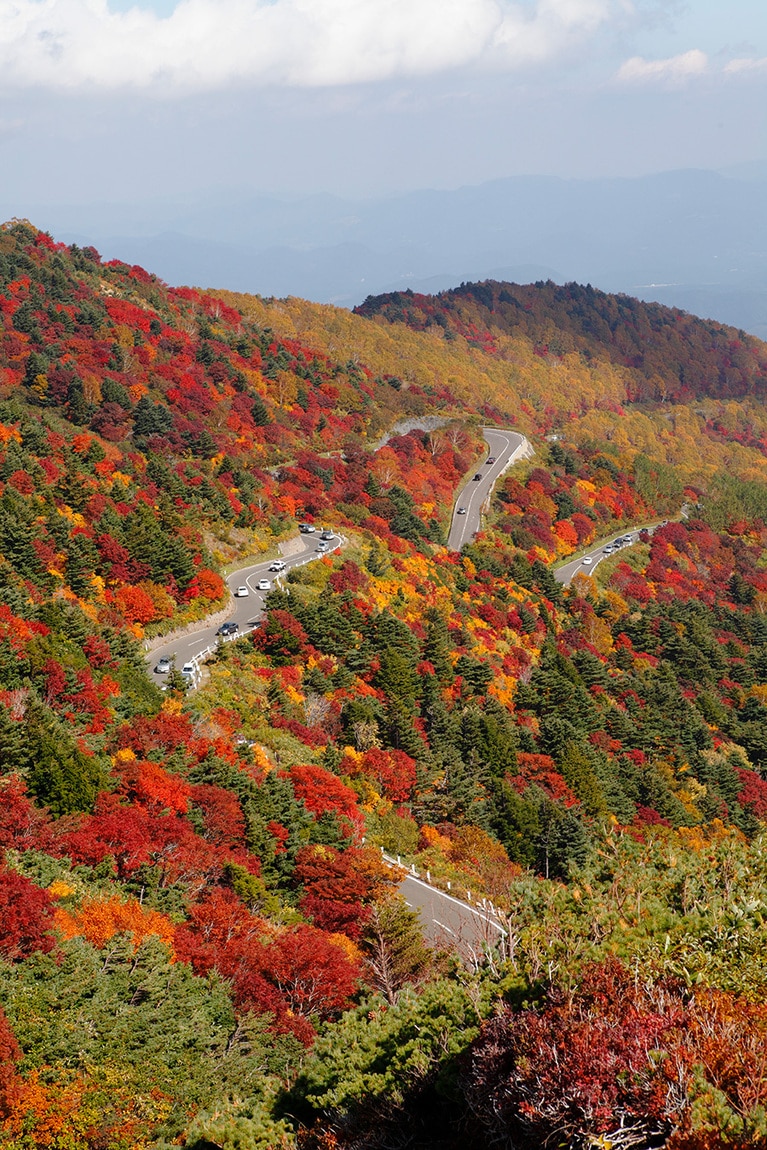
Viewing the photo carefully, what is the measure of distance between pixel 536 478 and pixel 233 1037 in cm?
7794

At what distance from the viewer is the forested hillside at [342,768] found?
48.3 ft

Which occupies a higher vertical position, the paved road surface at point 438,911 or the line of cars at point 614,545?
the line of cars at point 614,545

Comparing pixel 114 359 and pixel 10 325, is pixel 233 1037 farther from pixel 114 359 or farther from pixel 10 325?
pixel 10 325

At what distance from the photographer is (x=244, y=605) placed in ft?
171

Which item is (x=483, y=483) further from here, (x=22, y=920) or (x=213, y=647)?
→ (x=22, y=920)

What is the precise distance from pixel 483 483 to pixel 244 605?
45.5 m

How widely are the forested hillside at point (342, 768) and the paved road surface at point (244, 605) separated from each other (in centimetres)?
140

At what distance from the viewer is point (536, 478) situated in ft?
310

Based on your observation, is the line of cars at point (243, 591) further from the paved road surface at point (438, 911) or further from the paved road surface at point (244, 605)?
the paved road surface at point (438, 911)

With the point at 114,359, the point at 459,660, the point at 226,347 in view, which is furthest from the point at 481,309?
the point at 459,660

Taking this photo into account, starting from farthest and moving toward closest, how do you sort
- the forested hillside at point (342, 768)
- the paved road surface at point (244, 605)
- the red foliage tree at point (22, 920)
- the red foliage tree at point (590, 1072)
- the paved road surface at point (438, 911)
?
the paved road surface at point (244, 605) → the paved road surface at point (438, 911) → the red foliage tree at point (22, 920) → the forested hillside at point (342, 768) → the red foliage tree at point (590, 1072)

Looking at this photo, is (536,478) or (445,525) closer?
(445,525)

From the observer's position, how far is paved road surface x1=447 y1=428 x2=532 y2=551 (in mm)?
81719

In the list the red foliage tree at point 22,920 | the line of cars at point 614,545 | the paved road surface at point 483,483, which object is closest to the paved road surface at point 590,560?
the line of cars at point 614,545
